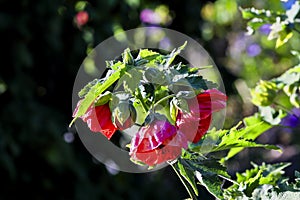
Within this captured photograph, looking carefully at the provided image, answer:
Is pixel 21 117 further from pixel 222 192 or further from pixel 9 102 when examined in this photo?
pixel 222 192

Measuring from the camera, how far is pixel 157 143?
63 cm

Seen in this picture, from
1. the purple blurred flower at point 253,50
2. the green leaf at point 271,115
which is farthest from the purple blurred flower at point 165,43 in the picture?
the green leaf at point 271,115

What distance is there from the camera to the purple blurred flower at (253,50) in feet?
9.75

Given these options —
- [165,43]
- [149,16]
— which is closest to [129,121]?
[149,16]

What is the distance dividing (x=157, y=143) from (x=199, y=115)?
0.05m

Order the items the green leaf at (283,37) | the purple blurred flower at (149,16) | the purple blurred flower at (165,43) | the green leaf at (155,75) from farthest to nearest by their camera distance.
A: the purple blurred flower at (165,43)
the purple blurred flower at (149,16)
the green leaf at (283,37)
the green leaf at (155,75)

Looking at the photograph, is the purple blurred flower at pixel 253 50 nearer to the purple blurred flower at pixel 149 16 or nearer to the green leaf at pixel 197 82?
the purple blurred flower at pixel 149 16

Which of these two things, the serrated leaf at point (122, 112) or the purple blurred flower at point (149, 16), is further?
the purple blurred flower at point (149, 16)

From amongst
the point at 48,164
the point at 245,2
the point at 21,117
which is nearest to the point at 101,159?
the point at 48,164

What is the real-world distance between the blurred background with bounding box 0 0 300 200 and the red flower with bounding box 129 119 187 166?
1.04 meters

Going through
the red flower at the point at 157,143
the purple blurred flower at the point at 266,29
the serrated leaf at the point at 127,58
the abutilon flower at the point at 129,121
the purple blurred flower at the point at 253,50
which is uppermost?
the serrated leaf at the point at 127,58

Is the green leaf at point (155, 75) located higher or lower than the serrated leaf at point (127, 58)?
lower

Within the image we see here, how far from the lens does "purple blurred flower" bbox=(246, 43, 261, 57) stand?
297 centimetres

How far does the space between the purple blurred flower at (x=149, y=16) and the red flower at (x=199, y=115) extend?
159 cm
